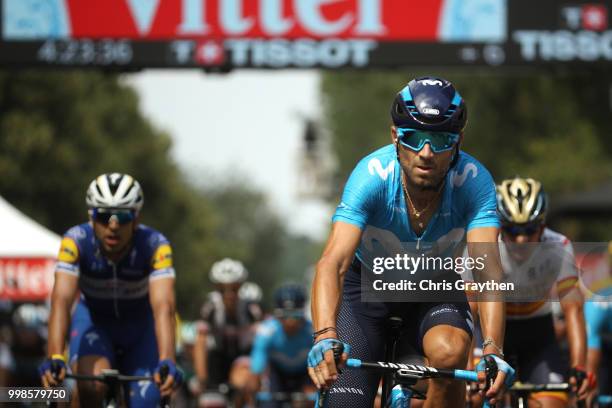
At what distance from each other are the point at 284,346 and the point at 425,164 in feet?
25.3

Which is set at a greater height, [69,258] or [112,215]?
[112,215]

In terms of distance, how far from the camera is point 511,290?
7871 millimetres

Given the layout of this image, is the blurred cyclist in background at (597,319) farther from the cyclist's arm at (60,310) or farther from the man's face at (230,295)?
the man's face at (230,295)

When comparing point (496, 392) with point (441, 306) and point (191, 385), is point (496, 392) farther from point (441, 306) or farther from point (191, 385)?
point (191, 385)

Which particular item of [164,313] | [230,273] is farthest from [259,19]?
[164,313]

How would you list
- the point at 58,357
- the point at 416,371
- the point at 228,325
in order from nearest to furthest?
the point at 416,371 < the point at 58,357 < the point at 228,325

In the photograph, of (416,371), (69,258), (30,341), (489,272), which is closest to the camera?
(416,371)

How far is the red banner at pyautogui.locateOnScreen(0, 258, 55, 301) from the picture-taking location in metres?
17.7

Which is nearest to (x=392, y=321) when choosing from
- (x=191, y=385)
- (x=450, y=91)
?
(x=450, y=91)

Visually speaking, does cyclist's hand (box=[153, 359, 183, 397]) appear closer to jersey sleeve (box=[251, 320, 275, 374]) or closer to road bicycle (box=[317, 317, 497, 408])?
road bicycle (box=[317, 317, 497, 408])

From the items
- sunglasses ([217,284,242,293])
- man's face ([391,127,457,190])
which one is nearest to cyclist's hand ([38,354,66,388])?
man's face ([391,127,457,190])

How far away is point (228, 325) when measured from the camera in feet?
48.1

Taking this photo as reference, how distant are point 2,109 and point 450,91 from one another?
35007mm

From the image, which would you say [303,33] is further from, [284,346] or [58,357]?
[58,357]
